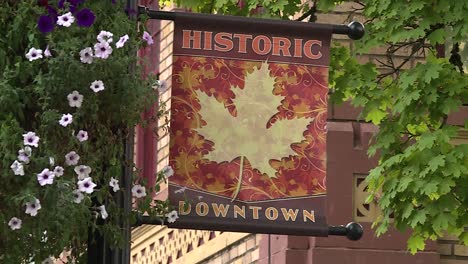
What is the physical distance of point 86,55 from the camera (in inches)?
314

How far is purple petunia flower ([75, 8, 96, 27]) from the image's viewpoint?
26.6ft

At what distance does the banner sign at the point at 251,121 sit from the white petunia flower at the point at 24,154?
1.34 m

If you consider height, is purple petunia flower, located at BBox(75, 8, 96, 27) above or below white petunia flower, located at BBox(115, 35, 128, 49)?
above

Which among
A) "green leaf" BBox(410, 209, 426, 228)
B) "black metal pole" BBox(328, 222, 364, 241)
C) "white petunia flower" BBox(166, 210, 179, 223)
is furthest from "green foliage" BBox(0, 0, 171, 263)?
"green leaf" BBox(410, 209, 426, 228)

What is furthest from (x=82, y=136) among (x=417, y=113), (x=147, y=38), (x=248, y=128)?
(x=417, y=113)

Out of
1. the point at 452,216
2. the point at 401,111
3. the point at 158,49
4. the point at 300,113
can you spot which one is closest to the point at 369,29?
the point at 401,111

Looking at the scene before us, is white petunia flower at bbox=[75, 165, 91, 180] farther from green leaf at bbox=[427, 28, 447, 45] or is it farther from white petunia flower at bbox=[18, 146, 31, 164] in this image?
green leaf at bbox=[427, 28, 447, 45]

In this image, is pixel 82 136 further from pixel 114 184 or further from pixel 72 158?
pixel 114 184

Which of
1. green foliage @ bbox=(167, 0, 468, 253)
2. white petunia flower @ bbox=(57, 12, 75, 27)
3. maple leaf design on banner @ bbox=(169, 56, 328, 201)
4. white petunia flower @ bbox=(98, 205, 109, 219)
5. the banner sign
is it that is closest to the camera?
white petunia flower @ bbox=(98, 205, 109, 219)

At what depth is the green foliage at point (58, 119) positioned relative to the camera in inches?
306

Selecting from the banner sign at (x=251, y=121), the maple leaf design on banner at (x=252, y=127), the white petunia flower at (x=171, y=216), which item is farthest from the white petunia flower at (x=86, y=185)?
the maple leaf design on banner at (x=252, y=127)

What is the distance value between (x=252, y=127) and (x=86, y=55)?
1.70 meters

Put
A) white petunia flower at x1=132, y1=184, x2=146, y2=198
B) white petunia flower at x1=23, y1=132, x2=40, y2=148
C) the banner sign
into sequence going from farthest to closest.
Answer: the banner sign, white petunia flower at x1=132, y1=184, x2=146, y2=198, white petunia flower at x1=23, y1=132, x2=40, y2=148

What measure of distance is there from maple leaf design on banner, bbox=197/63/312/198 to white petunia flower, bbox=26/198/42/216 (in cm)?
169
